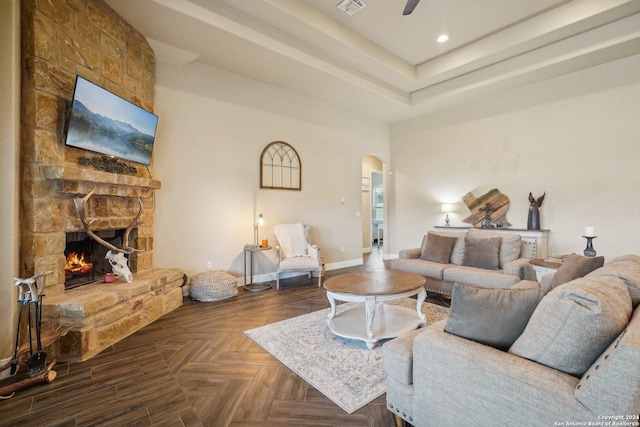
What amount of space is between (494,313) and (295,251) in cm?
384

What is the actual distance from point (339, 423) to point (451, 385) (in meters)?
0.74

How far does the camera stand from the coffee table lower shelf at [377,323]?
8.51ft

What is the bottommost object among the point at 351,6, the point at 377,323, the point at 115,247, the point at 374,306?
the point at 377,323

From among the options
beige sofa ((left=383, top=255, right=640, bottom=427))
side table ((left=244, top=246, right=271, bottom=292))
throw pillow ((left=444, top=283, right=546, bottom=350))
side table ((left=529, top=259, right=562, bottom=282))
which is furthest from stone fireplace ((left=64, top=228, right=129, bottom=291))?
side table ((left=529, top=259, right=562, bottom=282))

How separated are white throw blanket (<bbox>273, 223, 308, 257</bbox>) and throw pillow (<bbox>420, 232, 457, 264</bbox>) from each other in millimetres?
1956

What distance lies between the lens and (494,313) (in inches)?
53.3

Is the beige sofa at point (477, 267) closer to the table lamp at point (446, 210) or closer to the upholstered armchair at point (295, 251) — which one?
the upholstered armchair at point (295, 251)

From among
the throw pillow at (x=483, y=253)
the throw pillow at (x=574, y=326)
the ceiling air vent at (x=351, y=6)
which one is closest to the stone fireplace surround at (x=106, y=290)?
the throw pillow at (x=574, y=326)

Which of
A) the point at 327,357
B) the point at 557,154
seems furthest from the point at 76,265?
the point at 557,154

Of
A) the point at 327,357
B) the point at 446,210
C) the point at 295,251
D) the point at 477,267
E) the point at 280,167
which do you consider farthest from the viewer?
the point at 446,210

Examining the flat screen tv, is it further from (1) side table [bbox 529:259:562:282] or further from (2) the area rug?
(1) side table [bbox 529:259:562:282]

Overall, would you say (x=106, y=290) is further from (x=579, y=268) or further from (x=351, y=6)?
→ (x=351, y=6)

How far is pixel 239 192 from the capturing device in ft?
15.4

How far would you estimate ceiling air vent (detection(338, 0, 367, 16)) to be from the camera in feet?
11.4
